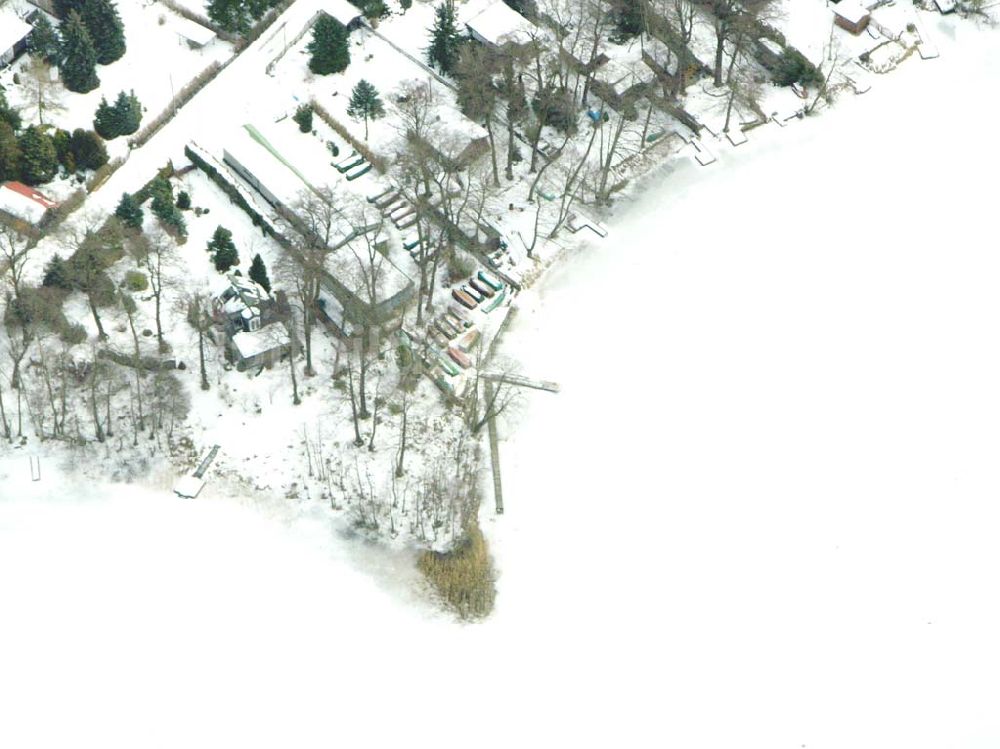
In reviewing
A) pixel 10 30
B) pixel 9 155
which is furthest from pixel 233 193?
pixel 10 30

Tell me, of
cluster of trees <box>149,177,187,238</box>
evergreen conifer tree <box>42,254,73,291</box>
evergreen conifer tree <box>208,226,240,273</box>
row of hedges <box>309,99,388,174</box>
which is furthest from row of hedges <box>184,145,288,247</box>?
evergreen conifer tree <box>42,254,73,291</box>

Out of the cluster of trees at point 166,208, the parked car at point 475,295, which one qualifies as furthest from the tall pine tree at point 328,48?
the parked car at point 475,295

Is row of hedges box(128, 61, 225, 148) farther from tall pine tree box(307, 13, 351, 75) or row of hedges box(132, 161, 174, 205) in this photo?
tall pine tree box(307, 13, 351, 75)

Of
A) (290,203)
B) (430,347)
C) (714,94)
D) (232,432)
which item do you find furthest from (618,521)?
(714,94)

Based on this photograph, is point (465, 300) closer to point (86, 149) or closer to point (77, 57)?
point (86, 149)

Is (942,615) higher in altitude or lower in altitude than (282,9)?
lower

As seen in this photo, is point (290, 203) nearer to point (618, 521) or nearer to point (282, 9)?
point (282, 9)

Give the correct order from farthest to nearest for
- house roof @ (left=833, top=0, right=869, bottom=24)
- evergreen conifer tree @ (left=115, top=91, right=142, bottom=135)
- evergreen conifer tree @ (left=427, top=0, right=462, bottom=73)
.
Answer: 1. house roof @ (left=833, top=0, right=869, bottom=24)
2. evergreen conifer tree @ (left=427, top=0, right=462, bottom=73)
3. evergreen conifer tree @ (left=115, top=91, right=142, bottom=135)
